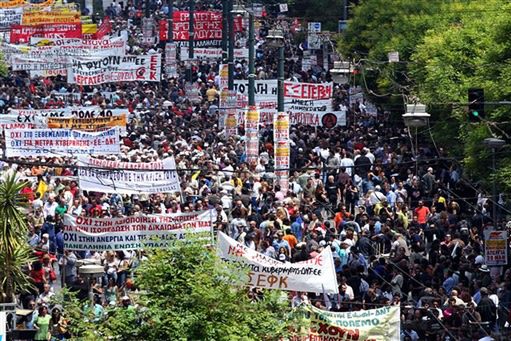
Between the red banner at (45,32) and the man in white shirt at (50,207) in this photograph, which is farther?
the red banner at (45,32)

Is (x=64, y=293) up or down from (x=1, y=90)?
up

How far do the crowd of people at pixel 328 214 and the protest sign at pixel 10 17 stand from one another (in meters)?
22.6

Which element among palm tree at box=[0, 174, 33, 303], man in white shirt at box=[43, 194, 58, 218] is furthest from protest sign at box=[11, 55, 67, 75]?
palm tree at box=[0, 174, 33, 303]

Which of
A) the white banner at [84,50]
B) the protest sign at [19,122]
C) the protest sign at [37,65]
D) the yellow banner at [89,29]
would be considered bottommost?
the yellow banner at [89,29]

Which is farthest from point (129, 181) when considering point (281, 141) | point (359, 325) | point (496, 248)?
point (359, 325)

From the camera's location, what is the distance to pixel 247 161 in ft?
149

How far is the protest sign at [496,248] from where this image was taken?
110 feet

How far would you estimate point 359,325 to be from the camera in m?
27.0

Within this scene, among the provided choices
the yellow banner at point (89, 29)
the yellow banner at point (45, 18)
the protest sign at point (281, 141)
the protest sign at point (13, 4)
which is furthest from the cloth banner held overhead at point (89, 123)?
the protest sign at point (13, 4)

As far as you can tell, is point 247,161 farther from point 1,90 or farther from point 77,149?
point 1,90

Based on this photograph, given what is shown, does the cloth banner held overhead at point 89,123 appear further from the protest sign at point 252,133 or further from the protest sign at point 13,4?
the protest sign at point 13,4

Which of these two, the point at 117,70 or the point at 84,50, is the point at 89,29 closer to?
the point at 84,50

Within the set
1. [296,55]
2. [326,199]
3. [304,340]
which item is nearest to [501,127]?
[326,199]

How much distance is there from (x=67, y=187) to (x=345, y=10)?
1528 inches
